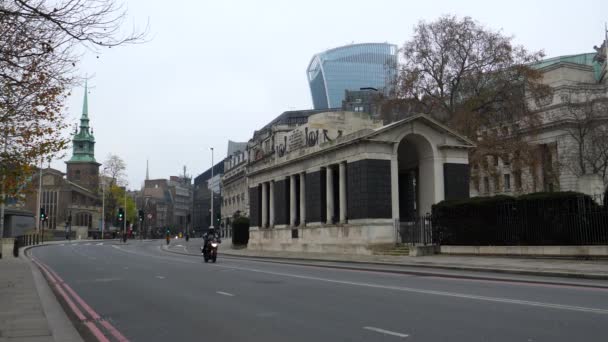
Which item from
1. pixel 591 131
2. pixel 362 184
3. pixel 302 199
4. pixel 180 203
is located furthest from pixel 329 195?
pixel 180 203

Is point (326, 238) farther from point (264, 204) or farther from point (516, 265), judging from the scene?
point (516, 265)

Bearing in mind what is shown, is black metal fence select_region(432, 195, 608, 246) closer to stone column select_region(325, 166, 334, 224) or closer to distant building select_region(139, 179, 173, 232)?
stone column select_region(325, 166, 334, 224)

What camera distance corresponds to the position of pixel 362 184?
31344 millimetres

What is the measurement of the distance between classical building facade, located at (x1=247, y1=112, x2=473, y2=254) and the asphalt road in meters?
15.5

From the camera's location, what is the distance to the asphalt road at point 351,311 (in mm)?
7793

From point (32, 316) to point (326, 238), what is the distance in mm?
26011

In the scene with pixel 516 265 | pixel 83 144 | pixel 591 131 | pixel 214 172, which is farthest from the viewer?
pixel 214 172

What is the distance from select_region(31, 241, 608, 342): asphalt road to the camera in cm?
779

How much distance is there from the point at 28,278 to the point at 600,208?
68.1 feet

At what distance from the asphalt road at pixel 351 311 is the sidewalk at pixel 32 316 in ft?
2.46

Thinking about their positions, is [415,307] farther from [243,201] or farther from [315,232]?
[243,201]

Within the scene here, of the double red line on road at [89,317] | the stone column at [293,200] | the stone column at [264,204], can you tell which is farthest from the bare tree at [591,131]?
the double red line on road at [89,317]

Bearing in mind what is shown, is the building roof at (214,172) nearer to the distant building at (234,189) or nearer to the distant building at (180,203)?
the distant building at (180,203)

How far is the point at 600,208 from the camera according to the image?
67.3ft
